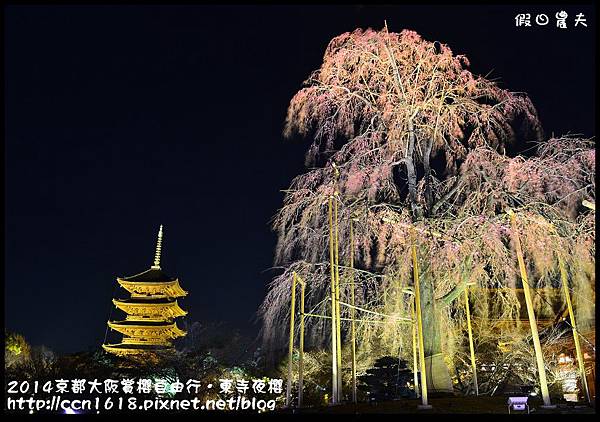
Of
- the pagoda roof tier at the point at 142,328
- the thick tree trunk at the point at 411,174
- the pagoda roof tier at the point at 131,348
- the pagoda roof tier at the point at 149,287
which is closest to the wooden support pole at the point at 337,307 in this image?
the thick tree trunk at the point at 411,174

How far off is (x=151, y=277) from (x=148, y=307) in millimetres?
2661

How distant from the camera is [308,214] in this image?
12.3 m

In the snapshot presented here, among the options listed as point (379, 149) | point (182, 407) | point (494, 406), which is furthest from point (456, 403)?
point (182, 407)

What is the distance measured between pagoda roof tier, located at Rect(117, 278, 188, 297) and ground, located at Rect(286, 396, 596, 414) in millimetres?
25579

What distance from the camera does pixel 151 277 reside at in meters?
34.6

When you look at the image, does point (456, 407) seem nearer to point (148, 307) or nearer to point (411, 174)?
point (411, 174)

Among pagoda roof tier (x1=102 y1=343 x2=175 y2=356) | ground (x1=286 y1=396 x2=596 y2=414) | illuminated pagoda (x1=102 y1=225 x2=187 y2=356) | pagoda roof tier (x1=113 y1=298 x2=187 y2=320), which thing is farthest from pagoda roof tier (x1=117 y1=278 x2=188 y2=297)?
ground (x1=286 y1=396 x2=596 y2=414)

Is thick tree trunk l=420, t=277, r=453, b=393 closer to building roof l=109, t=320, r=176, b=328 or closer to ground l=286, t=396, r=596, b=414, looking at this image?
ground l=286, t=396, r=596, b=414

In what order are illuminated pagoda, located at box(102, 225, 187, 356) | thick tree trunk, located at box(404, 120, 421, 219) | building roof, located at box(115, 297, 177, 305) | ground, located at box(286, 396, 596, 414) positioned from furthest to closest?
building roof, located at box(115, 297, 177, 305) → illuminated pagoda, located at box(102, 225, 187, 356) → thick tree trunk, located at box(404, 120, 421, 219) → ground, located at box(286, 396, 596, 414)

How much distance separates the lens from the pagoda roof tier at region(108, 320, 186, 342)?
105 feet

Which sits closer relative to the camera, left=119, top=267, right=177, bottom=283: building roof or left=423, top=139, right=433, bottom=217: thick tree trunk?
left=423, top=139, right=433, bottom=217: thick tree trunk

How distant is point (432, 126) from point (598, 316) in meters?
6.42

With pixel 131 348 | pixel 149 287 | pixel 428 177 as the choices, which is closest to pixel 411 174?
pixel 428 177

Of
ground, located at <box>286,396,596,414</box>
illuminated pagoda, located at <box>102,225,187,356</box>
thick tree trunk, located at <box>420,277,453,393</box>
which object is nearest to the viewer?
ground, located at <box>286,396,596,414</box>
